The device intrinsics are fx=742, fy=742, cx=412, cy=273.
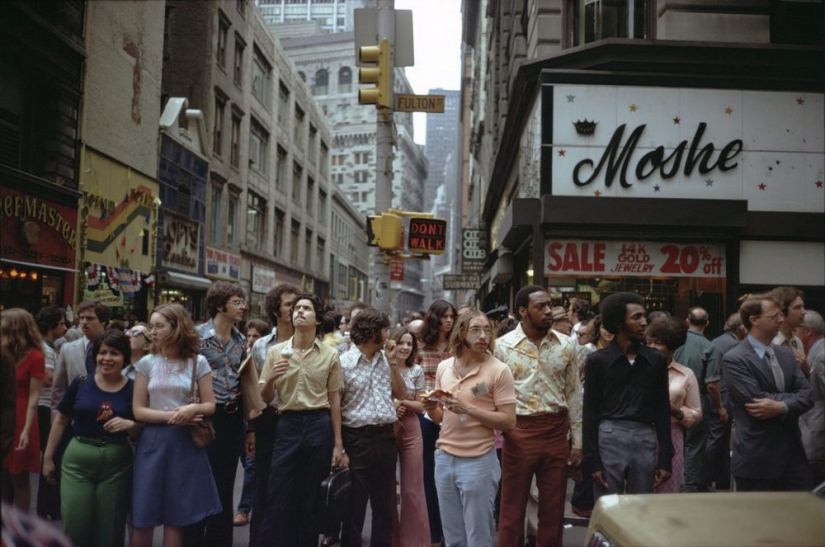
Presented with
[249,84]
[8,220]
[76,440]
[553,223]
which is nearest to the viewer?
[76,440]

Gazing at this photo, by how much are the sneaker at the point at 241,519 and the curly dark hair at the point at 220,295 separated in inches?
102

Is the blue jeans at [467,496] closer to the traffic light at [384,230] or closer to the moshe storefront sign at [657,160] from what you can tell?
the traffic light at [384,230]

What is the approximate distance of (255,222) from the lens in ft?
129

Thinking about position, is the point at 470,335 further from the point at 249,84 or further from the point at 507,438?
the point at 249,84

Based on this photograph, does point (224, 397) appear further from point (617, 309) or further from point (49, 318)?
point (49, 318)

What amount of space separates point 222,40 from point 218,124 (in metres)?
3.73

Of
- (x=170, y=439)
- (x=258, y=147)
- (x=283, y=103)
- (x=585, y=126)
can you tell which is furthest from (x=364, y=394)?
(x=283, y=103)

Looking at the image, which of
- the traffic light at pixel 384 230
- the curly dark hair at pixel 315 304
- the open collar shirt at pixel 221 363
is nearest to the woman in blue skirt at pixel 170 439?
the open collar shirt at pixel 221 363

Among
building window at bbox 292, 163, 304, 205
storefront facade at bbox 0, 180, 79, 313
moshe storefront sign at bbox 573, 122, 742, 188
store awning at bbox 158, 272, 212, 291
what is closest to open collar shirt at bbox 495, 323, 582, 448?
moshe storefront sign at bbox 573, 122, 742, 188

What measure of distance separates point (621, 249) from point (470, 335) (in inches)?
398

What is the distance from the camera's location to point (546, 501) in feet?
18.8

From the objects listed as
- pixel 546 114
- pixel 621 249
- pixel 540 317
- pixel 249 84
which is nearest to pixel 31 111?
pixel 546 114

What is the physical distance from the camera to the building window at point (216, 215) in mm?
32219

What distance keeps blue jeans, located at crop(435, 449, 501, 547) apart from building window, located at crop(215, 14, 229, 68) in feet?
97.9
